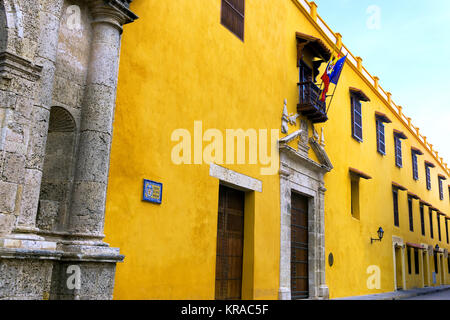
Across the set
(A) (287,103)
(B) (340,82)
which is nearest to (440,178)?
(B) (340,82)

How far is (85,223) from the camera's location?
477cm

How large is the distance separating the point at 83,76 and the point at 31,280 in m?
2.35

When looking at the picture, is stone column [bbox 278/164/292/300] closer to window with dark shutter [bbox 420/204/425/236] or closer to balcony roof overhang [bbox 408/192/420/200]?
balcony roof overhang [bbox 408/192/420/200]

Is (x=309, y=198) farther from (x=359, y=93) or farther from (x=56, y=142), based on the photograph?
(x=56, y=142)

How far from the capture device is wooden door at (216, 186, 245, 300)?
7.99 meters

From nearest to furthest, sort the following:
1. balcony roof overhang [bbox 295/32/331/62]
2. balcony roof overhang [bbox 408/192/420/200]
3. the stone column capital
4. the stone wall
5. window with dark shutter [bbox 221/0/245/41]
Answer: the stone wall
the stone column capital
window with dark shutter [bbox 221/0/245/41]
balcony roof overhang [bbox 295/32/331/62]
balcony roof overhang [bbox 408/192/420/200]

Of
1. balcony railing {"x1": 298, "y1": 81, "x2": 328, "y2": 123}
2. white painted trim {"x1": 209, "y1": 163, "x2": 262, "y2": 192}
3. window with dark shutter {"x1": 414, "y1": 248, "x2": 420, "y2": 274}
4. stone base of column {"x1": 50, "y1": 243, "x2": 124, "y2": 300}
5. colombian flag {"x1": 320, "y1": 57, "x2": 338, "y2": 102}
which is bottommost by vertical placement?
stone base of column {"x1": 50, "y1": 243, "x2": 124, "y2": 300}

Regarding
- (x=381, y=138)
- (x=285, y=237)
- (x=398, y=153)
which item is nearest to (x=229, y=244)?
(x=285, y=237)

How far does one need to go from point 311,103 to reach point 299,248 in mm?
3539

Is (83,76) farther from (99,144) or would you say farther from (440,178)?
(440,178)

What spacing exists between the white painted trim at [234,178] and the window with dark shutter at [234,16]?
9.16 feet

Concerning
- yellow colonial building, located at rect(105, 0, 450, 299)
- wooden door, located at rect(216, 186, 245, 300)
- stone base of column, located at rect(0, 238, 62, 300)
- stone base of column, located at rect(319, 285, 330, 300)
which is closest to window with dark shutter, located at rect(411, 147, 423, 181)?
yellow colonial building, located at rect(105, 0, 450, 299)

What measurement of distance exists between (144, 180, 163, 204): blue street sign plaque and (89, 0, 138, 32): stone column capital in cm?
210

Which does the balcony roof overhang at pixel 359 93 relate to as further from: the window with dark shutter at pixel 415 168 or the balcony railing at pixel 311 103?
the window with dark shutter at pixel 415 168
